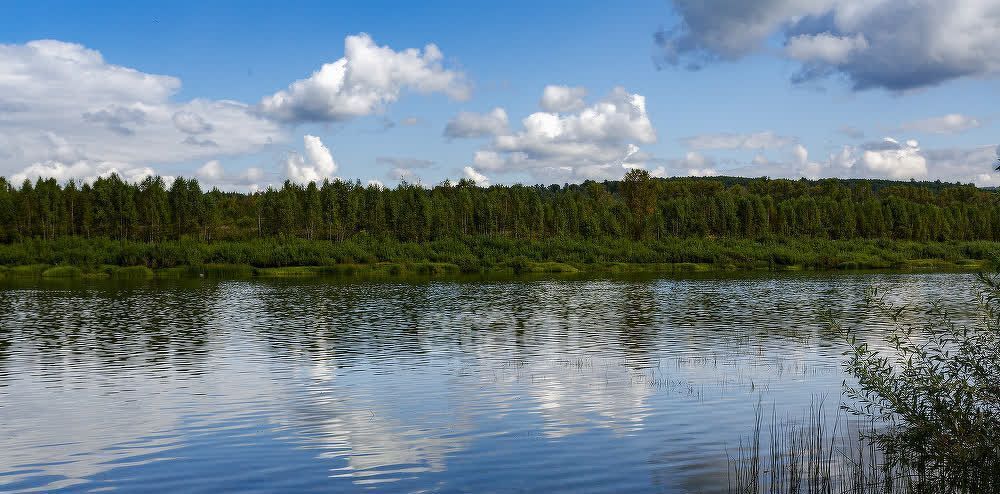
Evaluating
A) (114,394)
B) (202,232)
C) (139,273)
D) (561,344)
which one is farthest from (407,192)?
(114,394)

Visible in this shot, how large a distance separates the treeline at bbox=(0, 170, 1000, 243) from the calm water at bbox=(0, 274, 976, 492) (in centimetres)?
10592

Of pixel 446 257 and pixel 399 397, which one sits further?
pixel 446 257

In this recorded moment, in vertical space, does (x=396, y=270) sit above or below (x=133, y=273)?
below

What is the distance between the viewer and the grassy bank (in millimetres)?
129375

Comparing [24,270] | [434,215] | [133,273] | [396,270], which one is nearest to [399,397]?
[396,270]

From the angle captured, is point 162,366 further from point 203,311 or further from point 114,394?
point 203,311

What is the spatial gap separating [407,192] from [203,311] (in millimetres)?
113402

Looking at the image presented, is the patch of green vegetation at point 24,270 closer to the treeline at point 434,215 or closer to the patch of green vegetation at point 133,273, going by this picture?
the patch of green vegetation at point 133,273

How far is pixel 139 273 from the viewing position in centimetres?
12181

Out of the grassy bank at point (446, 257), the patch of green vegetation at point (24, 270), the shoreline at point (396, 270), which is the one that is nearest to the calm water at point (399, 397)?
the shoreline at point (396, 270)

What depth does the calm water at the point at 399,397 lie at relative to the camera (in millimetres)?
15672

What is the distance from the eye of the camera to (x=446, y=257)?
145625mm

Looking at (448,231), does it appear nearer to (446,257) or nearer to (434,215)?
(434,215)

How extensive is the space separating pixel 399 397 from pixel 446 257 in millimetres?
122287
